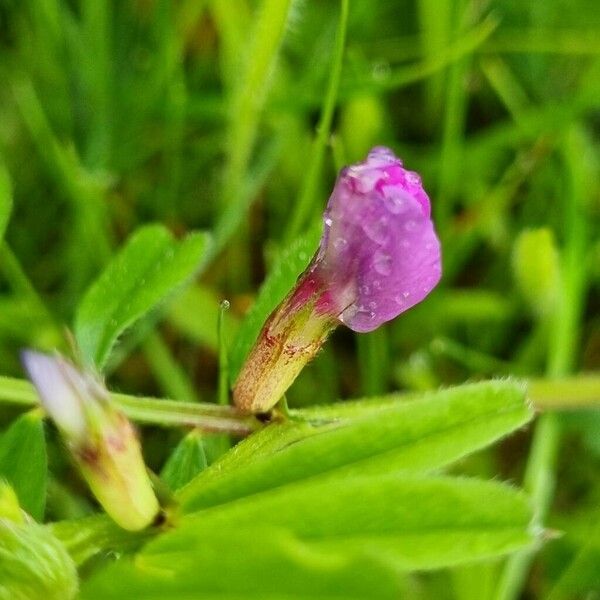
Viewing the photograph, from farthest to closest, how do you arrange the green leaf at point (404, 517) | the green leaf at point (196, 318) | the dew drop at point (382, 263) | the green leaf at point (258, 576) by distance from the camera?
the green leaf at point (196, 318), the dew drop at point (382, 263), the green leaf at point (404, 517), the green leaf at point (258, 576)

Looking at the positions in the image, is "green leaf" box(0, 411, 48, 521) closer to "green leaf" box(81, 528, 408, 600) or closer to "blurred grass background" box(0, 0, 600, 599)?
"green leaf" box(81, 528, 408, 600)

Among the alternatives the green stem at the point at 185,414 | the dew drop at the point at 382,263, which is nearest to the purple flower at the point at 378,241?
the dew drop at the point at 382,263

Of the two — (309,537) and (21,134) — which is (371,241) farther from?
(21,134)

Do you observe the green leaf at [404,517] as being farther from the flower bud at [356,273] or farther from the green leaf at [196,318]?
the green leaf at [196,318]

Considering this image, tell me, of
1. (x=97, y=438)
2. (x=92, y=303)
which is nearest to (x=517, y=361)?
(x=92, y=303)

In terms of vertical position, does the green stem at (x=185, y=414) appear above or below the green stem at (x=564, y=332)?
below

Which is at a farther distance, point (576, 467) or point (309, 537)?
point (576, 467)

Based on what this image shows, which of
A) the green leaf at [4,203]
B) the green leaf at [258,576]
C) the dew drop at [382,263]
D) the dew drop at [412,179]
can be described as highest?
the green leaf at [4,203]

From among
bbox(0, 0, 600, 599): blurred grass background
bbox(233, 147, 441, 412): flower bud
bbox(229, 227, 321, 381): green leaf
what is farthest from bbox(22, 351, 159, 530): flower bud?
bbox(0, 0, 600, 599): blurred grass background
